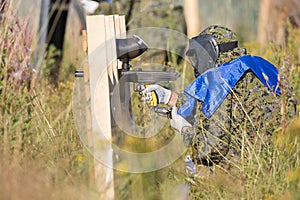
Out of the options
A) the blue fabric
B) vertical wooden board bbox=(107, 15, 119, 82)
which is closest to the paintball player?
the blue fabric

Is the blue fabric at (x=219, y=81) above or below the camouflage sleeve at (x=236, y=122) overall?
above

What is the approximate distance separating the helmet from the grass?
1.79 feet

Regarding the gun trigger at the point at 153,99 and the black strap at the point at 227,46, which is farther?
the black strap at the point at 227,46

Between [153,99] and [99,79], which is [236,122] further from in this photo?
[99,79]

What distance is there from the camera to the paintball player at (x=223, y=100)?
139 inches

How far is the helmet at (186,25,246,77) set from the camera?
3.69 metres

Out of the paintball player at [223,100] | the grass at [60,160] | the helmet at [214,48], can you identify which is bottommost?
the grass at [60,160]

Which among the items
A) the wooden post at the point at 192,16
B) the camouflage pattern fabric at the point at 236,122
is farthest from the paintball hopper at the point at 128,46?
the wooden post at the point at 192,16

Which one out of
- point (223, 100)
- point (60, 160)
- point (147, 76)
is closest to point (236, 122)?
point (223, 100)

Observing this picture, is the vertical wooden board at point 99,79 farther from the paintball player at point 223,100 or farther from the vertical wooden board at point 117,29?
the paintball player at point 223,100

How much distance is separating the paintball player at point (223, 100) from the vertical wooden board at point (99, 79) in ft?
0.82

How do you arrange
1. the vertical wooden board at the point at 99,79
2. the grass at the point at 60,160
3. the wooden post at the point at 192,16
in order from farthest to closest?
the wooden post at the point at 192,16 → the vertical wooden board at the point at 99,79 → the grass at the point at 60,160

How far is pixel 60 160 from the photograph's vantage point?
3441 millimetres

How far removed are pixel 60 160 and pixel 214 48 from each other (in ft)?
3.63
